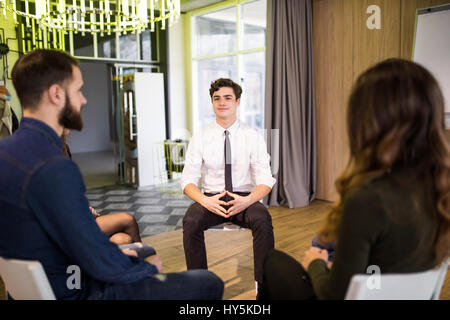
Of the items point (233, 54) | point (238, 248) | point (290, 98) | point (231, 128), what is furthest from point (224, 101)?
point (233, 54)

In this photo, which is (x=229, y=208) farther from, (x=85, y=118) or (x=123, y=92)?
(x=85, y=118)

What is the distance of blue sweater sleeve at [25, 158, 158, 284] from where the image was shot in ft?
3.46

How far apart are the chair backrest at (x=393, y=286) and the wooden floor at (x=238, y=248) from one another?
4.88 ft

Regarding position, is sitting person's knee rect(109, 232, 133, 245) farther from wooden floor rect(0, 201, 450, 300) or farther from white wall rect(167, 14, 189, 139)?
white wall rect(167, 14, 189, 139)

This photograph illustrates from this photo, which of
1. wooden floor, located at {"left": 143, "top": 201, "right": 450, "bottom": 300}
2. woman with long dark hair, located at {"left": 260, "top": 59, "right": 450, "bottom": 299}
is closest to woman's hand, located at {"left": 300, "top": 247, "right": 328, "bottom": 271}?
woman with long dark hair, located at {"left": 260, "top": 59, "right": 450, "bottom": 299}

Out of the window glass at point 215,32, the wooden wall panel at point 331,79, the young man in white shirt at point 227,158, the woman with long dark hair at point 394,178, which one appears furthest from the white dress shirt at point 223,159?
the window glass at point 215,32

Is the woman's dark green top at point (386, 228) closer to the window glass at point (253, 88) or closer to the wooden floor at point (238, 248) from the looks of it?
the wooden floor at point (238, 248)

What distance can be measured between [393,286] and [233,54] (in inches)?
220

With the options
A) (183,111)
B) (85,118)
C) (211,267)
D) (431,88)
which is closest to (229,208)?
(211,267)

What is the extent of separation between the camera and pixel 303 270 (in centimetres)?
132

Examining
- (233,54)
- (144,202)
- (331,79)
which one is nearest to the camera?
(331,79)

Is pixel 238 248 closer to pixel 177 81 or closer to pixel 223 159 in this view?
pixel 223 159

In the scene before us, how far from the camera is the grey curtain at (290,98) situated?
4551 millimetres

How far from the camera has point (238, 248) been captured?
3270 mm
